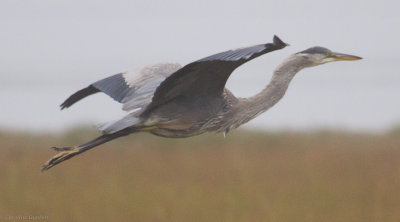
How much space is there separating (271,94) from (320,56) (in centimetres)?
58

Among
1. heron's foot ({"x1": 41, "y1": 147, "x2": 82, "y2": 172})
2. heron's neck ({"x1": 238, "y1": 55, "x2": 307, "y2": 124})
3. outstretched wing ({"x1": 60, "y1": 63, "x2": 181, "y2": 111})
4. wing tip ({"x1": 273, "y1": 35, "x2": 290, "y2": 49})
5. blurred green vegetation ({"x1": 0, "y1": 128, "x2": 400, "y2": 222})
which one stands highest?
wing tip ({"x1": 273, "y1": 35, "x2": 290, "y2": 49})

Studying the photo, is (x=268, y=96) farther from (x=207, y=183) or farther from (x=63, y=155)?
(x=207, y=183)

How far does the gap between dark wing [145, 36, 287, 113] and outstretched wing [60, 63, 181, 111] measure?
0.59 ft

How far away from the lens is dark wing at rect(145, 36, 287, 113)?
251 inches

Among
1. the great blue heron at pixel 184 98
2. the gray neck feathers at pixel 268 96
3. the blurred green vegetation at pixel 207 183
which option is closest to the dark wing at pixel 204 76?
the great blue heron at pixel 184 98

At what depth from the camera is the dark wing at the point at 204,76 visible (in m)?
6.36

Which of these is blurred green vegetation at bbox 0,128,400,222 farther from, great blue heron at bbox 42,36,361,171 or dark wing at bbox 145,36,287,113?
dark wing at bbox 145,36,287,113

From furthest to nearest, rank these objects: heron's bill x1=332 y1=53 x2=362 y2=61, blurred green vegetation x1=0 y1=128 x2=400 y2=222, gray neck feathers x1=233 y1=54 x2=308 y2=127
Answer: blurred green vegetation x1=0 y1=128 x2=400 y2=222 < heron's bill x1=332 y1=53 x2=362 y2=61 < gray neck feathers x1=233 y1=54 x2=308 y2=127

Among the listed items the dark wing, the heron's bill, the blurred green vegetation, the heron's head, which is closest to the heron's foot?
the dark wing

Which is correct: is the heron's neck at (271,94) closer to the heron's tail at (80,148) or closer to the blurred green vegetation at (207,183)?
the heron's tail at (80,148)

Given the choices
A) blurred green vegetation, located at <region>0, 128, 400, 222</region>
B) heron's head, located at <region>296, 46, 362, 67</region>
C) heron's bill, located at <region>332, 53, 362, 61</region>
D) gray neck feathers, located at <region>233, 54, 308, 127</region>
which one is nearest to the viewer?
gray neck feathers, located at <region>233, 54, 308, 127</region>

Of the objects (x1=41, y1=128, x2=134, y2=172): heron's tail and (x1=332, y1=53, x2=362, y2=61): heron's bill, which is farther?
(x1=332, y1=53, x2=362, y2=61): heron's bill

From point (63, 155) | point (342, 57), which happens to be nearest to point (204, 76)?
point (63, 155)

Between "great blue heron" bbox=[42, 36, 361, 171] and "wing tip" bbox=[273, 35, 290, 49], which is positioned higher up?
"wing tip" bbox=[273, 35, 290, 49]
